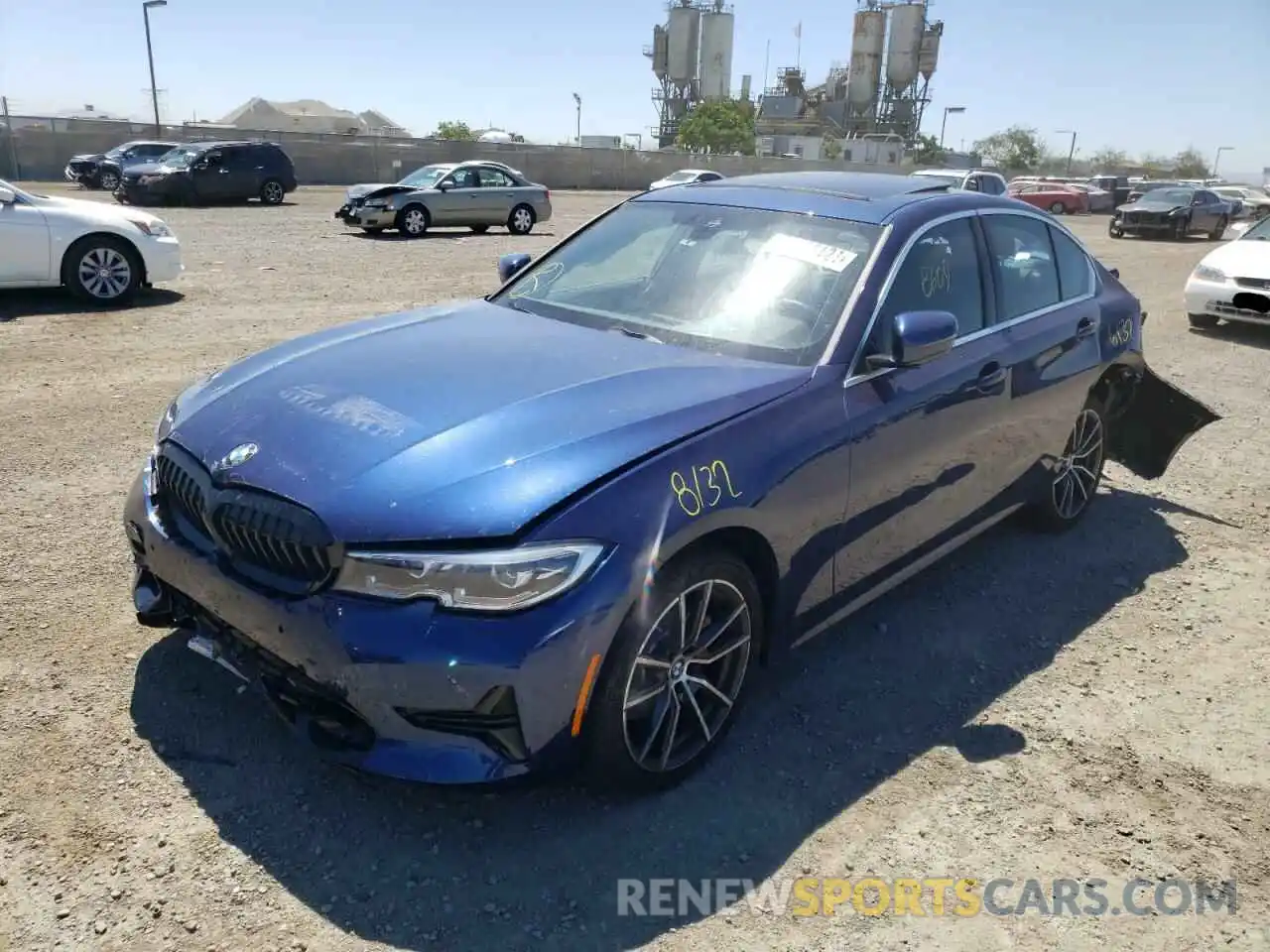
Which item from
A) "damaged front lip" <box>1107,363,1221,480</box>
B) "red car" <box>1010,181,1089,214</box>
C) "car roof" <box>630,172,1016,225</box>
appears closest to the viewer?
"car roof" <box>630,172,1016,225</box>

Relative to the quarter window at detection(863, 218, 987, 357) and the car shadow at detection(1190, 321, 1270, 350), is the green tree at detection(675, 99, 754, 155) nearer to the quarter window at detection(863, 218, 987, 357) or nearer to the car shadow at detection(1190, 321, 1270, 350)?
the car shadow at detection(1190, 321, 1270, 350)

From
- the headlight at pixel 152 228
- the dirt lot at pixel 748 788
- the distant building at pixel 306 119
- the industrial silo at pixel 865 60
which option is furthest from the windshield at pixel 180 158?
the industrial silo at pixel 865 60

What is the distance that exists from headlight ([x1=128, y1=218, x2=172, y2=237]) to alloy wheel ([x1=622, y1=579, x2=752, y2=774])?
9440 mm

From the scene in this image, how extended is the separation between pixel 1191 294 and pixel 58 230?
12686 millimetres

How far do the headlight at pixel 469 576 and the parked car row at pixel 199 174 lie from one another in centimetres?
2497

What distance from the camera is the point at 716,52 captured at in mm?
101062

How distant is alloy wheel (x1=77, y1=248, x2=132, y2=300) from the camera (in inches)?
386

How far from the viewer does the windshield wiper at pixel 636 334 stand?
3.54 meters

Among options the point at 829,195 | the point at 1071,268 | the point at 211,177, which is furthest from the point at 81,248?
the point at 211,177

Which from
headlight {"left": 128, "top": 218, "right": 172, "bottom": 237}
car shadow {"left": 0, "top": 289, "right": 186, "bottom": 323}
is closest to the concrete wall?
headlight {"left": 128, "top": 218, "right": 172, "bottom": 237}

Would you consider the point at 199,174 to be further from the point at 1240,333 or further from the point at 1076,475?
the point at 1076,475

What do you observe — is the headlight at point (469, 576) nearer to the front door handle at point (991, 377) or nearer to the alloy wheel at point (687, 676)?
the alloy wheel at point (687, 676)

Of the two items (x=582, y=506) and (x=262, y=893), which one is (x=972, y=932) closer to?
(x=582, y=506)

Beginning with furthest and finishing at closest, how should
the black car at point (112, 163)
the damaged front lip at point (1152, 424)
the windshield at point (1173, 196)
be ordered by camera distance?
1. the black car at point (112, 163)
2. the windshield at point (1173, 196)
3. the damaged front lip at point (1152, 424)
